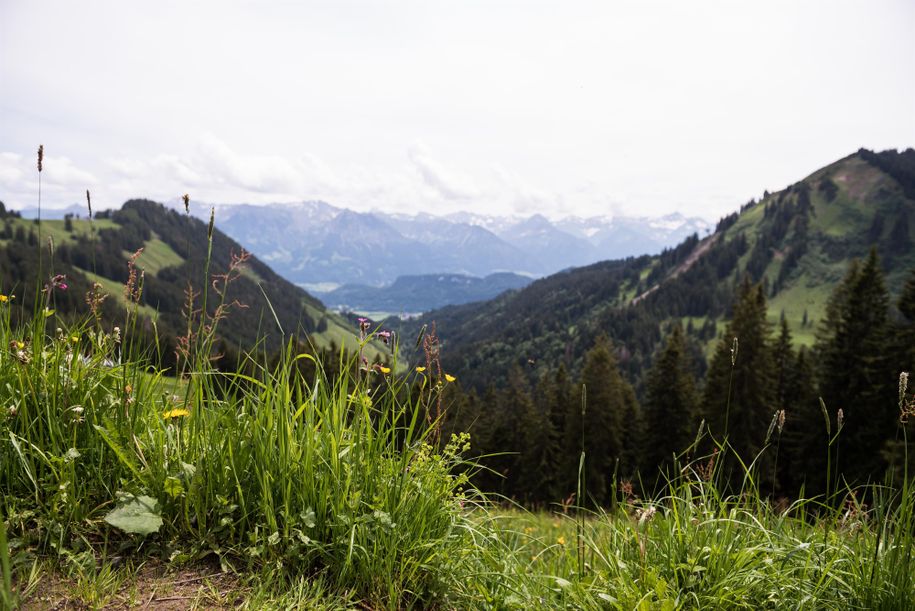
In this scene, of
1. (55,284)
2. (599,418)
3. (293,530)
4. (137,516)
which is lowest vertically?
(599,418)

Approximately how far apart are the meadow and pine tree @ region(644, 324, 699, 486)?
34193 mm

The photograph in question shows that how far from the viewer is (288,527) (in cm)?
262

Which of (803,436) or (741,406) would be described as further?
(741,406)

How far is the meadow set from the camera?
2420mm

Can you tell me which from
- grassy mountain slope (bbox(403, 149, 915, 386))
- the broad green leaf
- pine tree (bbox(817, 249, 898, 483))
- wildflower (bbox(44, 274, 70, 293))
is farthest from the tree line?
grassy mountain slope (bbox(403, 149, 915, 386))

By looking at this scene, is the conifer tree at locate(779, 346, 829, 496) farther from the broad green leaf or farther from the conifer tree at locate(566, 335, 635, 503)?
the broad green leaf

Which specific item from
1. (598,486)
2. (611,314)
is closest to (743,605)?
(598,486)

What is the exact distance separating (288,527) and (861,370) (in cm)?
3154

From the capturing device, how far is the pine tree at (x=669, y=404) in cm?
3397

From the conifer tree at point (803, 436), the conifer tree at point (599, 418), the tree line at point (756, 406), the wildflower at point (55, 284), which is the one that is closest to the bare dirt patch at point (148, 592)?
the wildflower at point (55, 284)

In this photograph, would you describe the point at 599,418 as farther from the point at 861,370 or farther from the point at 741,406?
the point at 861,370

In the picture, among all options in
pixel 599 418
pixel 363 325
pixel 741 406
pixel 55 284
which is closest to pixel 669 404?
pixel 599 418

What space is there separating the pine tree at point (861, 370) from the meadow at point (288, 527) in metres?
27.3

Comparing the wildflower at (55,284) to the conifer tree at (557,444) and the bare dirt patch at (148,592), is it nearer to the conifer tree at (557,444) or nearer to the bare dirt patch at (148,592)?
the bare dirt patch at (148,592)
